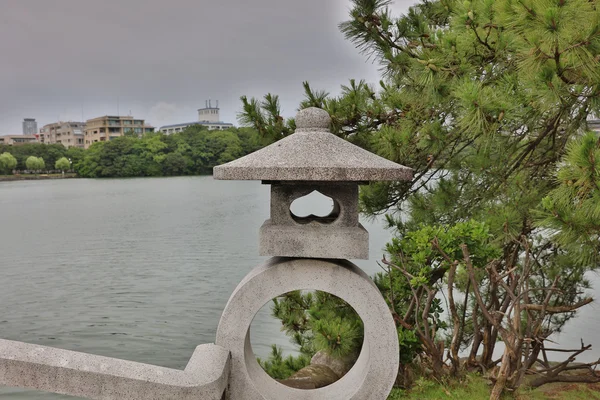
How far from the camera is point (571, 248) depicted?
2768 millimetres

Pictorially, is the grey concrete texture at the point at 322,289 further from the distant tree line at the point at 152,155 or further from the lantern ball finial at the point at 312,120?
the distant tree line at the point at 152,155

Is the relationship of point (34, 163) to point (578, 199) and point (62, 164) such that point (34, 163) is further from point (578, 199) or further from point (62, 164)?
point (578, 199)

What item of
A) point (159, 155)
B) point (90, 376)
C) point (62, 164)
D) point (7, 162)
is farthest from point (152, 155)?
point (90, 376)

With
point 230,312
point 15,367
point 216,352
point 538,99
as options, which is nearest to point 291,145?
point 230,312

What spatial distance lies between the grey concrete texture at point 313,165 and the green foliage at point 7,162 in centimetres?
5474

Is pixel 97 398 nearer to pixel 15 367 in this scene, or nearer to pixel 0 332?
pixel 15 367

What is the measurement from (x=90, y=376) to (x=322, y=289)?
1.36 meters

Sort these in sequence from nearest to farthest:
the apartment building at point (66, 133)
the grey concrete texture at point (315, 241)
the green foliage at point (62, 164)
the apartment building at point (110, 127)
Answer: the grey concrete texture at point (315, 241) → the green foliage at point (62, 164) → the apartment building at point (110, 127) → the apartment building at point (66, 133)

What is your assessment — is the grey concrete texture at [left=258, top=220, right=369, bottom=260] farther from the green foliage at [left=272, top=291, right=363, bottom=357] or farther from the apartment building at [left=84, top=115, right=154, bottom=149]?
the apartment building at [left=84, top=115, right=154, bottom=149]

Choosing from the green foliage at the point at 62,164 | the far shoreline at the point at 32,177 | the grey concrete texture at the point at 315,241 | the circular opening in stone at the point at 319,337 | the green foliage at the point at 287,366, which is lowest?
the green foliage at the point at 287,366

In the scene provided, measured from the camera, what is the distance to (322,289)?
3076 mm

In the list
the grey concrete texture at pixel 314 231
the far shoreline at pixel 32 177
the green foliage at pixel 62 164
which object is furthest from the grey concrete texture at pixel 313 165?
the far shoreline at pixel 32 177

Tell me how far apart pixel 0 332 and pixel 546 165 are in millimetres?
9914

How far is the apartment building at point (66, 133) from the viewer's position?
8288 cm
